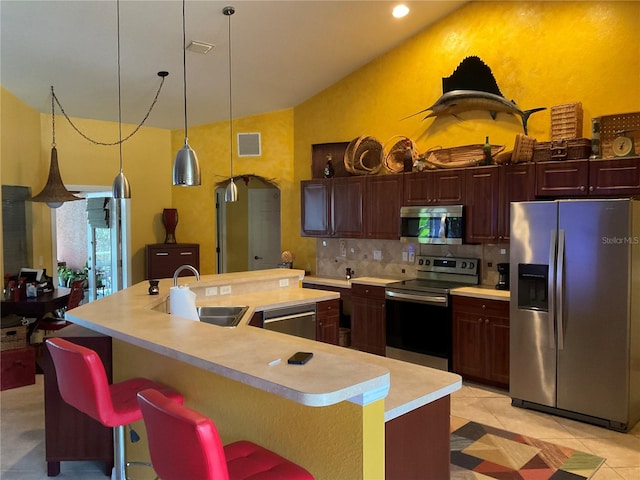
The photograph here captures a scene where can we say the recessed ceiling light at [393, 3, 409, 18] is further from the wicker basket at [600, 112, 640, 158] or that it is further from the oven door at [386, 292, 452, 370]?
the oven door at [386, 292, 452, 370]

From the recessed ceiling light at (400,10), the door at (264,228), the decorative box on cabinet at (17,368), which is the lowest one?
the decorative box on cabinet at (17,368)

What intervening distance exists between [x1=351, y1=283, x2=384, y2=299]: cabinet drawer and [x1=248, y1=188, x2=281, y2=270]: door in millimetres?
1977

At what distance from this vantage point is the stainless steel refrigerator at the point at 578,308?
12.5 ft

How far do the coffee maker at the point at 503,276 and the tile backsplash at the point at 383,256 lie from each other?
23cm

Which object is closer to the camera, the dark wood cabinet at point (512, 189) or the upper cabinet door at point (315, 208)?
the dark wood cabinet at point (512, 189)

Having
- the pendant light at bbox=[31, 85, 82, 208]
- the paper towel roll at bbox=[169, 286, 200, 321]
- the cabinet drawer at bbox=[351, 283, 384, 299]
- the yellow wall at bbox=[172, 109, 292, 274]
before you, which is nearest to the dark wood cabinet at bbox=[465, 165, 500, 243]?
the cabinet drawer at bbox=[351, 283, 384, 299]

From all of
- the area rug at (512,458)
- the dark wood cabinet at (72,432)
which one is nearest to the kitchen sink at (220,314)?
the dark wood cabinet at (72,432)

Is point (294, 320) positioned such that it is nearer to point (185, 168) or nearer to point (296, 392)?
point (185, 168)

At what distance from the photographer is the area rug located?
3217 mm

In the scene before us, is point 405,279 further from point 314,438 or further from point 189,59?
point 314,438

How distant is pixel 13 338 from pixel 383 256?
4107mm

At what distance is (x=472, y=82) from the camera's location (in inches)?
212

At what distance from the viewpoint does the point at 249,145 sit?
7312 millimetres

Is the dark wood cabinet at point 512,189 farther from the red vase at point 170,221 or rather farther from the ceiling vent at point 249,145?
the red vase at point 170,221
